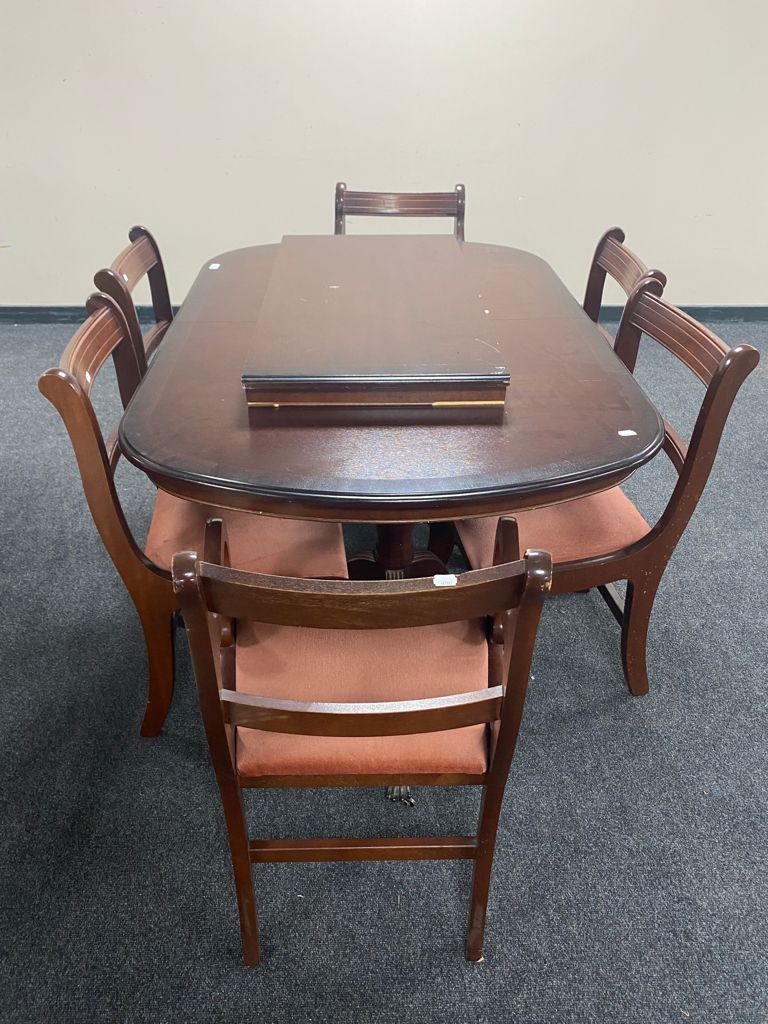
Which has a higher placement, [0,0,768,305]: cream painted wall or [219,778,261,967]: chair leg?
[0,0,768,305]: cream painted wall

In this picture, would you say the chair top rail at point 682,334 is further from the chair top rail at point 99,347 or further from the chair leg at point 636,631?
the chair top rail at point 99,347

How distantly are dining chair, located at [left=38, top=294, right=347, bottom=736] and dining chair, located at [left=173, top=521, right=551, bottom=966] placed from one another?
169 mm

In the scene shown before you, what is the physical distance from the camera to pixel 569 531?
1.29 metres

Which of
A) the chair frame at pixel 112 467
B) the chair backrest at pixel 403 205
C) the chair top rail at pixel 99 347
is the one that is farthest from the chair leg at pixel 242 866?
the chair backrest at pixel 403 205

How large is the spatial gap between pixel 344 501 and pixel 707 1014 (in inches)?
37.8

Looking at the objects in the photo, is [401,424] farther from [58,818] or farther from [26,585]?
[26,585]

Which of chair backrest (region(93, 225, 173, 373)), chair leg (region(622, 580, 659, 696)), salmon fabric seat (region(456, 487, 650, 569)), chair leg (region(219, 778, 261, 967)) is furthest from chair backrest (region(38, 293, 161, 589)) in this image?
chair leg (region(622, 580, 659, 696))

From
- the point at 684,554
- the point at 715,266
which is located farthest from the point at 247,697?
the point at 715,266

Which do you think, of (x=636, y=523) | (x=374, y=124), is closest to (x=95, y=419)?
(x=636, y=523)

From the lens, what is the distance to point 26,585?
1771mm

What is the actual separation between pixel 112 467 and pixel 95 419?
14 centimetres

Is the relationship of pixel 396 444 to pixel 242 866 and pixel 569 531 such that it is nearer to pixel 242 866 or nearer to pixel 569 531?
pixel 569 531

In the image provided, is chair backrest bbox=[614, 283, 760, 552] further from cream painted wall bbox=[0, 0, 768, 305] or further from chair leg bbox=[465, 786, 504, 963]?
cream painted wall bbox=[0, 0, 768, 305]

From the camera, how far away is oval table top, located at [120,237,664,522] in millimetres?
933
